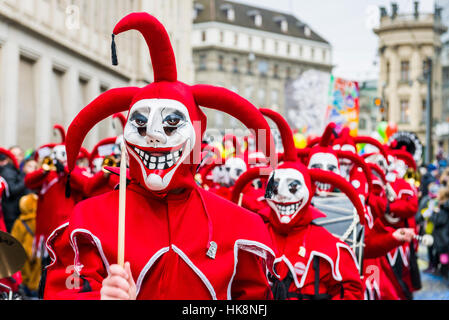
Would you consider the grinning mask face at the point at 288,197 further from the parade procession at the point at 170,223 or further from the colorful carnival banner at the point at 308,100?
the colorful carnival banner at the point at 308,100

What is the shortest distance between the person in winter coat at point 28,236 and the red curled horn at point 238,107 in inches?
232

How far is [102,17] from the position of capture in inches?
164

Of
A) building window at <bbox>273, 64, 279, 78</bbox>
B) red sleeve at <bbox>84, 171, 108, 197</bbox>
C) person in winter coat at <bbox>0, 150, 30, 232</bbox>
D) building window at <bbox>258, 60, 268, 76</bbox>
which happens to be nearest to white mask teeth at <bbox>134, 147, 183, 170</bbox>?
red sleeve at <bbox>84, 171, 108, 197</bbox>

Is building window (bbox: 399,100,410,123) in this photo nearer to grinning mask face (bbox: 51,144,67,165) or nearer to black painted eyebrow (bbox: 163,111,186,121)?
grinning mask face (bbox: 51,144,67,165)

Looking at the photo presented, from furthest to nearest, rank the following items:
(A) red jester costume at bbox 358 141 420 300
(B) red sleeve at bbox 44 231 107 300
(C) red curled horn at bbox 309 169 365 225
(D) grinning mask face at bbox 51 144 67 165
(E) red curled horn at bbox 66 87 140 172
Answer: (D) grinning mask face at bbox 51 144 67 165
(A) red jester costume at bbox 358 141 420 300
(C) red curled horn at bbox 309 169 365 225
(E) red curled horn at bbox 66 87 140 172
(B) red sleeve at bbox 44 231 107 300

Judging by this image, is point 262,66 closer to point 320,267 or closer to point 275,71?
point 275,71

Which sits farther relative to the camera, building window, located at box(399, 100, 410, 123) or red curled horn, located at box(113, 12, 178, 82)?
building window, located at box(399, 100, 410, 123)

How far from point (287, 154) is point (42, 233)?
14.5ft

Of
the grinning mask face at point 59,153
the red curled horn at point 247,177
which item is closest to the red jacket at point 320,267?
the red curled horn at point 247,177

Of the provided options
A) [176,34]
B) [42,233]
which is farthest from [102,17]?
[42,233]

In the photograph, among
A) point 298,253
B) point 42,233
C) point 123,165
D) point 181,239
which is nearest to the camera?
point 123,165

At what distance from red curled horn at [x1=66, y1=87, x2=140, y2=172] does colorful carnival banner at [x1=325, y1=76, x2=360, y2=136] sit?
1104cm

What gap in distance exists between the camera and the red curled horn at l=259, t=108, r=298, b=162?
4020 mm
